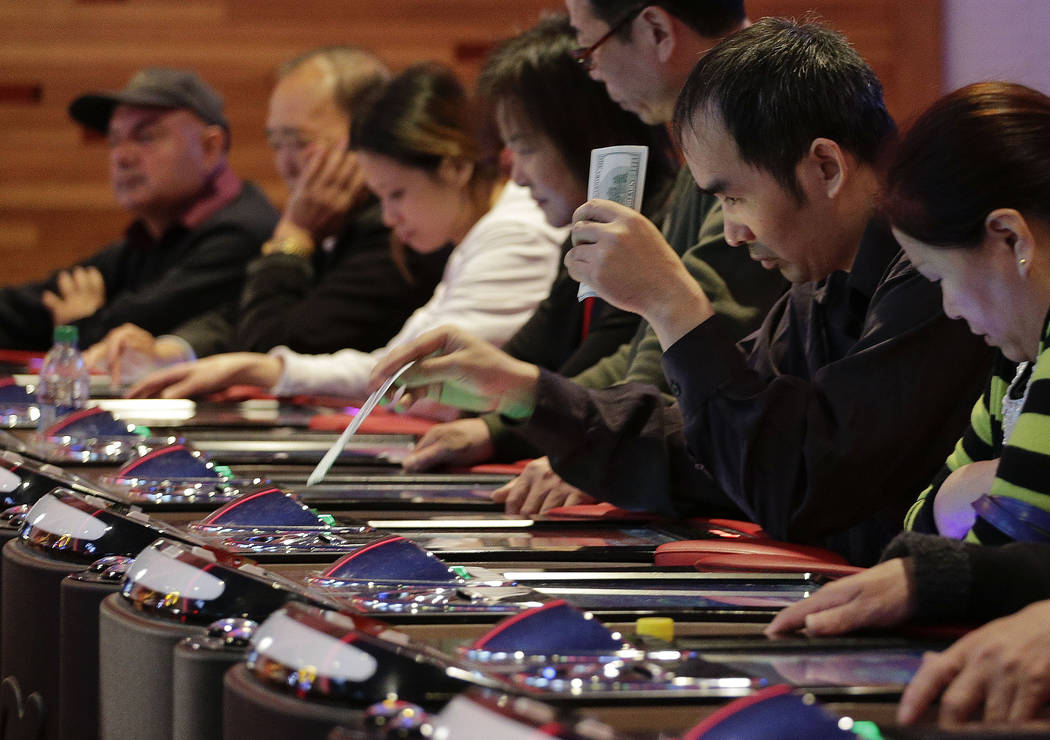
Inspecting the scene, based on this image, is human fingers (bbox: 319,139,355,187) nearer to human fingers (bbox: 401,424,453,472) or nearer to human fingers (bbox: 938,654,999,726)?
human fingers (bbox: 401,424,453,472)

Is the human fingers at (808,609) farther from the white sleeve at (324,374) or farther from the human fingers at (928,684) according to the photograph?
the white sleeve at (324,374)

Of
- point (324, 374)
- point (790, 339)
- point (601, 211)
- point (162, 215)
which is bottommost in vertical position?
point (324, 374)

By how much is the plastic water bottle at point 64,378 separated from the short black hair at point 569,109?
0.82 meters

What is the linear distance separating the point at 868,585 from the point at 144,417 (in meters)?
1.55

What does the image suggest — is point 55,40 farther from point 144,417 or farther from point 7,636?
point 7,636

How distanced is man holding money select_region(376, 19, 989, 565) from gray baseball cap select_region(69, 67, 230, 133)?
2.63 metres

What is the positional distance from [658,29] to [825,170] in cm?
47

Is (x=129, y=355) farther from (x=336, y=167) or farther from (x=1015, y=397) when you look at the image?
(x=1015, y=397)

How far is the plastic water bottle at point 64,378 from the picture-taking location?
87.7 inches

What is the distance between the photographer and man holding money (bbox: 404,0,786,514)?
1.66 meters

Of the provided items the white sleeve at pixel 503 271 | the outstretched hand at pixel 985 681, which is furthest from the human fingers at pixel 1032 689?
the white sleeve at pixel 503 271

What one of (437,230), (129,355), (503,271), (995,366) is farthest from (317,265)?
(995,366)

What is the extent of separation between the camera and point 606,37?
1772mm

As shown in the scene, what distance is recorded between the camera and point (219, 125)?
4.01m
